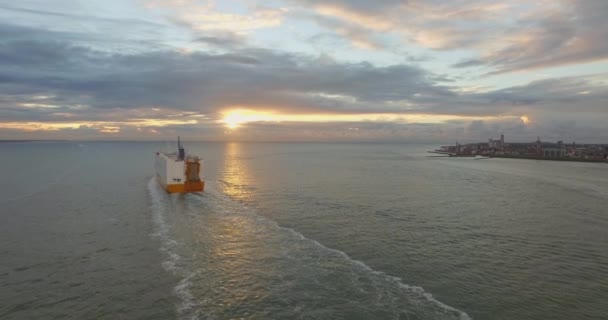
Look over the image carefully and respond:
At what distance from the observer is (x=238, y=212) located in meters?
47.0

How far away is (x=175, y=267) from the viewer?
2706 centimetres

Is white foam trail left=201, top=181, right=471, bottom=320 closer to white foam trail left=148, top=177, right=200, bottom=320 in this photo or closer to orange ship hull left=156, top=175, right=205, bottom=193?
white foam trail left=148, top=177, right=200, bottom=320

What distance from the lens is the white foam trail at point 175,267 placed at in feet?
68.1

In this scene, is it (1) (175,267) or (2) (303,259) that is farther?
(2) (303,259)

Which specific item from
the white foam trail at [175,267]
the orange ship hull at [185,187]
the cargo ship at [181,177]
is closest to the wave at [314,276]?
the white foam trail at [175,267]

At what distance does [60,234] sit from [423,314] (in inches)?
1308

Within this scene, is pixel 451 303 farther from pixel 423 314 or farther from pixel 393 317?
pixel 393 317

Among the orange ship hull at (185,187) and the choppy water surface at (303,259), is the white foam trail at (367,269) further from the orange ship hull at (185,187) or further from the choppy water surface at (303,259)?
the orange ship hull at (185,187)

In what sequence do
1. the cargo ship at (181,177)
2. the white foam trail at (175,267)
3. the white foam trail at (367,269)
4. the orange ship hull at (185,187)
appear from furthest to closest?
the cargo ship at (181,177), the orange ship hull at (185,187), the white foam trail at (367,269), the white foam trail at (175,267)

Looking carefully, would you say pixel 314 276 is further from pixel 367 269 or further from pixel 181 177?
pixel 181 177

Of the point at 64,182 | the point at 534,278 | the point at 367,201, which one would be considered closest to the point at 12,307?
the point at 534,278

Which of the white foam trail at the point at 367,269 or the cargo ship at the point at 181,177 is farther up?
the cargo ship at the point at 181,177

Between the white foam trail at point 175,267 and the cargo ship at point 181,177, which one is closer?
the white foam trail at point 175,267

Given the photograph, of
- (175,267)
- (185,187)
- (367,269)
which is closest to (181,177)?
(185,187)
